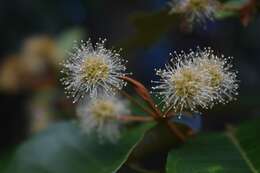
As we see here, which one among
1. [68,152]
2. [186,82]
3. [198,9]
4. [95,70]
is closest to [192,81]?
[186,82]

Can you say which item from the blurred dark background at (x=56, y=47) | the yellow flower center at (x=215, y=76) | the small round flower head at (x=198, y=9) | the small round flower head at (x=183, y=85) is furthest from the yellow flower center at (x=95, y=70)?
the blurred dark background at (x=56, y=47)

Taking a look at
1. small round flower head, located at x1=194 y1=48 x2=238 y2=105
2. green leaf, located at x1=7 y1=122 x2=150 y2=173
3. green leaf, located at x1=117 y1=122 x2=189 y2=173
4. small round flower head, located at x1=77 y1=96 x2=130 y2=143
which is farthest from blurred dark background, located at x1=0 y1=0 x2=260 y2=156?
small round flower head, located at x1=194 y1=48 x2=238 y2=105

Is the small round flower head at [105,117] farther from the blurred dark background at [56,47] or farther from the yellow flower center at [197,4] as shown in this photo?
the blurred dark background at [56,47]

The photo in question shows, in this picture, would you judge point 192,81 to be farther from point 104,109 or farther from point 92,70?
point 104,109

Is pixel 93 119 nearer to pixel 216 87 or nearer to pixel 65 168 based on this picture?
pixel 65 168

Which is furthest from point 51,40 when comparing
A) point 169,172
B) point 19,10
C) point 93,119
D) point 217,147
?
point 169,172

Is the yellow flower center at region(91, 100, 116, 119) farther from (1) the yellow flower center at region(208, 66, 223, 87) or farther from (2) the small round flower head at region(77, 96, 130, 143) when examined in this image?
(1) the yellow flower center at region(208, 66, 223, 87)
